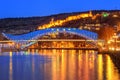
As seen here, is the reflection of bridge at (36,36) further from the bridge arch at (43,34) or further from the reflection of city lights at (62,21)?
the reflection of city lights at (62,21)

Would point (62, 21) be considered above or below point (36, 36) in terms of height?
above

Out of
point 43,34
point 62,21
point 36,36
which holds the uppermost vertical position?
point 62,21

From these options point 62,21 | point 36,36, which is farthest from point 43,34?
point 62,21

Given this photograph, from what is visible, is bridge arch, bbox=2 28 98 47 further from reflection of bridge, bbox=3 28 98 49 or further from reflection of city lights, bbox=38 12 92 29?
reflection of city lights, bbox=38 12 92 29

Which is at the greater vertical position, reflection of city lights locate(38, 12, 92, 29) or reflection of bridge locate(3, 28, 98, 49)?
reflection of city lights locate(38, 12, 92, 29)

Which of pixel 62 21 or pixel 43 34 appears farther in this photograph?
pixel 62 21

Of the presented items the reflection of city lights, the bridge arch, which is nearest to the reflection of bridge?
the bridge arch

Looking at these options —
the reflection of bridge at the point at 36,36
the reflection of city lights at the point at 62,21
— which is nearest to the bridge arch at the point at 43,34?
the reflection of bridge at the point at 36,36

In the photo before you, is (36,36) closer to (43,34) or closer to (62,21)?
(43,34)

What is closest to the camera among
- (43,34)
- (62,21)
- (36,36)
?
(43,34)

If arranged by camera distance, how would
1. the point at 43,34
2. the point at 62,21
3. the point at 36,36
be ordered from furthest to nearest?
1. the point at 62,21
2. the point at 36,36
3. the point at 43,34

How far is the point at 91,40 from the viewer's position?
107 metres

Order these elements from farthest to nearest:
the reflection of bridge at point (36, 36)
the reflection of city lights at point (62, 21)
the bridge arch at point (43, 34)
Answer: the reflection of city lights at point (62, 21), the bridge arch at point (43, 34), the reflection of bridge at point (36, 36)

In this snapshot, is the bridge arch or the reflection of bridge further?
the bridge arch
